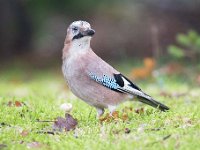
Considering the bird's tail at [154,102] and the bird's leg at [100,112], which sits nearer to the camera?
the bird's leg at [100,112]

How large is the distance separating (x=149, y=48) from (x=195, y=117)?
12321 millimetres

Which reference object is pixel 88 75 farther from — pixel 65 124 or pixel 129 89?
pixel 65 124

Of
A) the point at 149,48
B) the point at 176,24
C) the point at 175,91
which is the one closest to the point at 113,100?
the point at 175,91

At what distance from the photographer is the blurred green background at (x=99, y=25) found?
17875 millimetres

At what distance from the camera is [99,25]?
71.7 ft

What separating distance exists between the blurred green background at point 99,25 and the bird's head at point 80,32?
31.7ft

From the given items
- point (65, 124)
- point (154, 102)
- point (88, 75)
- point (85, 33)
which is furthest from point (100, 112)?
point (85, 33)

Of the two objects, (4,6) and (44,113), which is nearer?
(44,113)

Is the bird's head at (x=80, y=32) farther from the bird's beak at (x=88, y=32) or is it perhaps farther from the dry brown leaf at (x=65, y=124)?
the dry brown leaf at (x=65, y=124)

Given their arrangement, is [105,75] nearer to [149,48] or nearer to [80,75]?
[80,75]

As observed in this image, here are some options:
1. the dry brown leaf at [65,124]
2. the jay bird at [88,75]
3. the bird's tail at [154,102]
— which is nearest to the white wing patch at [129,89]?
the jay bird at [88,75]

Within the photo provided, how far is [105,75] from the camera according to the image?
7.37 meters

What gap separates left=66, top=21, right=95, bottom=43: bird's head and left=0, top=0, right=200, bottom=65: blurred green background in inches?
380

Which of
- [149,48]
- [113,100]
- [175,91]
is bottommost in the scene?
[113,100]
